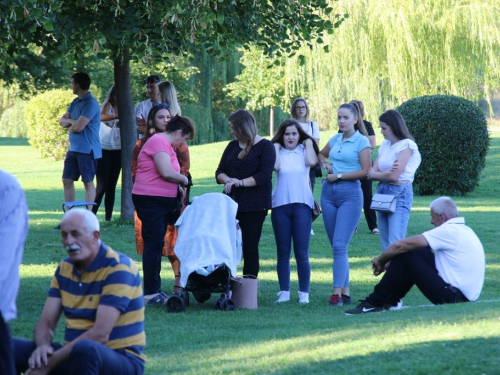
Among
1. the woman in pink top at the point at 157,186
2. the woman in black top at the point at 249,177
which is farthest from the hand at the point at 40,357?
the woman in black top at the point at 249,177

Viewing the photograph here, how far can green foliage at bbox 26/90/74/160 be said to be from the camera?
37.2m

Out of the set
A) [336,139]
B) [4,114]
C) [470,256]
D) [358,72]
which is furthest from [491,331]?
[4,114]

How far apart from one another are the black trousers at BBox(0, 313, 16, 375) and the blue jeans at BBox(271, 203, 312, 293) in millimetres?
5396

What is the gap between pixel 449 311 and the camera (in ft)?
24.8

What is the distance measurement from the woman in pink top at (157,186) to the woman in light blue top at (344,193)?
5.51ft

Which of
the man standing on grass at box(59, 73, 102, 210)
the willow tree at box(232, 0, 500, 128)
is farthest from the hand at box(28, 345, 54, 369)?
the willow tree at box(232, 0, 500, 128)

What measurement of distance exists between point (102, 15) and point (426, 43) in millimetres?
18437

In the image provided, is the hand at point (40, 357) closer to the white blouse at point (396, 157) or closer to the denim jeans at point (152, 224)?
the denim jeans at point (152, 224)

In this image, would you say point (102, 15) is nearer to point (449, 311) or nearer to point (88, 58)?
point (449, 311)

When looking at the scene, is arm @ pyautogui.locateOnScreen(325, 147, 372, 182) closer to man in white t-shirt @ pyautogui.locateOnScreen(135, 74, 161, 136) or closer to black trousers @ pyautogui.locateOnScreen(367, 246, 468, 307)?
black trousers @ pyautogui.locateOnScreen(367, 246, 468, 307)

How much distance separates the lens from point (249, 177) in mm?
9461

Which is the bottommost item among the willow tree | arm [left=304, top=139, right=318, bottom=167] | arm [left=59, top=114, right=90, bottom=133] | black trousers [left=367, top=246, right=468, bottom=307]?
black trousers [left=367, top=246, right=468, bottom=307]

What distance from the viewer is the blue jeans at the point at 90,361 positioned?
16.2 ft

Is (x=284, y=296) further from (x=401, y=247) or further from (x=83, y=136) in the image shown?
(x=83, y=136)
